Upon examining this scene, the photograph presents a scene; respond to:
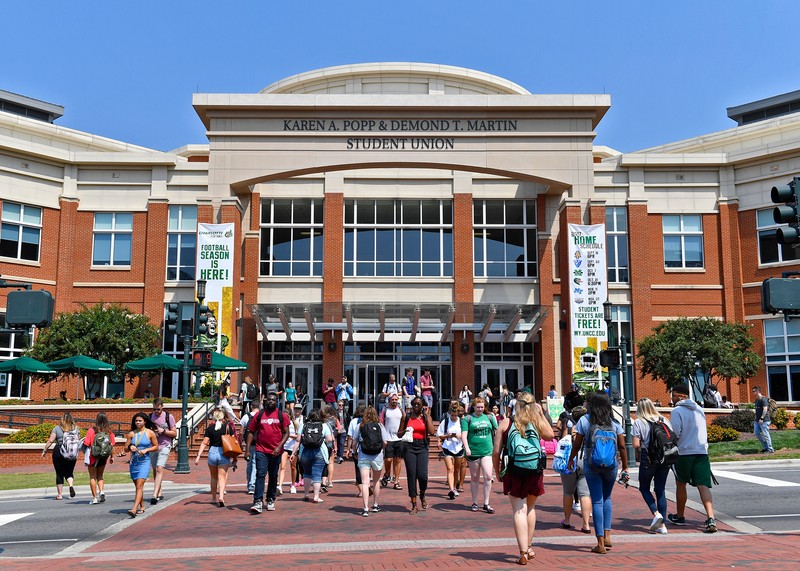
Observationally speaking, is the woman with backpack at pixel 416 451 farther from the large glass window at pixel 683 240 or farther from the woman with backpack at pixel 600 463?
the large glass window at pixel 683 240

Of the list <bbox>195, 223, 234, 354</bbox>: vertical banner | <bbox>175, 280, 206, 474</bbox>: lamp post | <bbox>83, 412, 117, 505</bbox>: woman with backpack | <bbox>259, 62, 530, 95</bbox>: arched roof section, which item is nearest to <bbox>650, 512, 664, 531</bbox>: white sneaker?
<bbox>83, 412, 117, 505</bbox>: woman with backpack

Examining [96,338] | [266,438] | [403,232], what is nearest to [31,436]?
[96,338]

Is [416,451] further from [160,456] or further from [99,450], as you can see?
[99,450]

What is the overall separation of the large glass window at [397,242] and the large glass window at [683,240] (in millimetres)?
9782

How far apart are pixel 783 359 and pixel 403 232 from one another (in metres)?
17.4

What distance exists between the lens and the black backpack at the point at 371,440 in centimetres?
1298

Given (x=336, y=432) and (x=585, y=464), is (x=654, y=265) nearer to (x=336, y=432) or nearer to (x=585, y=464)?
(x=336, y=432)

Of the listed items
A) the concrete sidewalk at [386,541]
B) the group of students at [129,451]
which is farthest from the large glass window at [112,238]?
the concrete sidewalk at [386,541]

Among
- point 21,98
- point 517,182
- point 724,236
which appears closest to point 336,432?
point 517,182

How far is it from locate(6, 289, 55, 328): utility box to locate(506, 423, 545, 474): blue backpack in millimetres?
5330

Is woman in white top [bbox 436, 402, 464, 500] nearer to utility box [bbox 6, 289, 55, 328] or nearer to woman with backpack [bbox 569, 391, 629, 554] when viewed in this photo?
woman with backpack [bbox 569, 391, 629, 554]

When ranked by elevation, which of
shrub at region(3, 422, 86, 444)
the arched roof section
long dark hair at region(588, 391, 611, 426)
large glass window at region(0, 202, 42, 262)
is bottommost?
shrub at region(3, 422, 86, 444)

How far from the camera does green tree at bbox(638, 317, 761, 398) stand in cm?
3186

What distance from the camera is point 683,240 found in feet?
125
